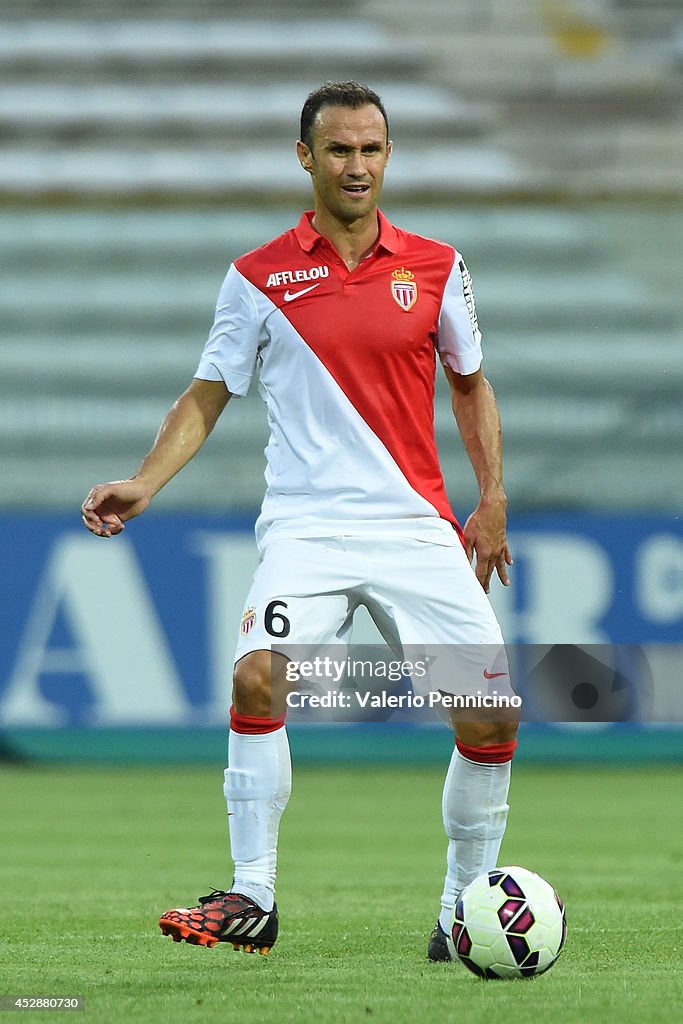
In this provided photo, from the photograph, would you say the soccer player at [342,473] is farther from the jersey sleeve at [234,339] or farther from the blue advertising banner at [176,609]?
the blue advertising banner at [176,609]

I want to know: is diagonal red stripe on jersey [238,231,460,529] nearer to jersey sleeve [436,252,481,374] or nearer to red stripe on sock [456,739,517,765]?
jersey sleeve [436,252,481,374]

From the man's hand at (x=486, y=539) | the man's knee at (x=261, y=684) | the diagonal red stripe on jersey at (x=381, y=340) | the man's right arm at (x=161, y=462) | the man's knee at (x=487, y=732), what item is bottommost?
the man's knee at (x=487, y=732)

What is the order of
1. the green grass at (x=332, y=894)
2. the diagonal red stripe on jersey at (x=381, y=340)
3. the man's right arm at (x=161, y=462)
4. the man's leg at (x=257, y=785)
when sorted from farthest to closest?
the diagonal red stripe on jersey at (x=381, y=340), the man's right arm at (x=161, y=462), the man's leg at (x=257, y=785), the green grass at (x=332, y=894)

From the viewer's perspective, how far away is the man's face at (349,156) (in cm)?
438

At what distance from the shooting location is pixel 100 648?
34.3 feet

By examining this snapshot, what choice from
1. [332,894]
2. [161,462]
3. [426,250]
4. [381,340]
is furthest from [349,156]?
[332,894]

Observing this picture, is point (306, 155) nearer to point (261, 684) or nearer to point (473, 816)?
point (261, 684)

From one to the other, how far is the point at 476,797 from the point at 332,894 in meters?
1.53

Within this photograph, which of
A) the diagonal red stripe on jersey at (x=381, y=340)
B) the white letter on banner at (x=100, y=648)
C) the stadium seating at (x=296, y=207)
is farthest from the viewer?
the stadium seating at (x=296, y=207)

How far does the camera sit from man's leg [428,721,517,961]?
426cm

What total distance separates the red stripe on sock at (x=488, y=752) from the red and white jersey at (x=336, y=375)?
1.81 feet

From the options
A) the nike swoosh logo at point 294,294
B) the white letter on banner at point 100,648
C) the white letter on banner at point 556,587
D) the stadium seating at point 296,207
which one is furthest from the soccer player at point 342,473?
the stadium seating at point 296,207

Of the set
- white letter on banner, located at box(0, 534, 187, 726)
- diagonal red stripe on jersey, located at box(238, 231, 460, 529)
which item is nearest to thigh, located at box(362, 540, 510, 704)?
diagonal red stripe on jersey, located at box(238, 231, 460, 529)

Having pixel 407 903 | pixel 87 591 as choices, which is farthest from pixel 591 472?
pixel 407 903
